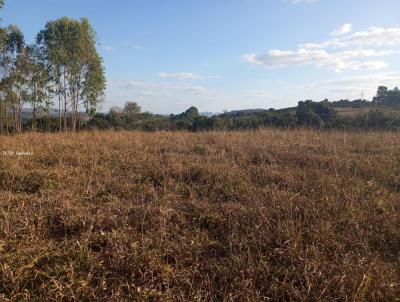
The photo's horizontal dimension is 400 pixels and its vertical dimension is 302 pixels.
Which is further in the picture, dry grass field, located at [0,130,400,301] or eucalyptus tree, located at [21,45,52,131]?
eucalyptus tree, located at [21,45,52,131]

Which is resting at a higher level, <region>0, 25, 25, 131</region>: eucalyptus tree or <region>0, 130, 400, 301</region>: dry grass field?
<region>0, 25, 25, 131</region>: eucalyptus tree

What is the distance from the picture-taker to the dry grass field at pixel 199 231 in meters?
2.28

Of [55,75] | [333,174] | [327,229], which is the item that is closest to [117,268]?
[327,229]

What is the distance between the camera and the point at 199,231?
3.09 meters

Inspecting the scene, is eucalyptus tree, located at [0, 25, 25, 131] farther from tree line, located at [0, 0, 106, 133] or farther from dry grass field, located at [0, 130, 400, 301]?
dry grass field, located at [0, 130, 400, 301]

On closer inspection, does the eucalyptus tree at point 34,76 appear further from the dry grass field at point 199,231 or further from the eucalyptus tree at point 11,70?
the dry grass field at point 199,231

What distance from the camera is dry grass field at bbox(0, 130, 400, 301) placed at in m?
2.28

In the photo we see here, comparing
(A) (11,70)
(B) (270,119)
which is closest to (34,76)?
(A) (11,70)

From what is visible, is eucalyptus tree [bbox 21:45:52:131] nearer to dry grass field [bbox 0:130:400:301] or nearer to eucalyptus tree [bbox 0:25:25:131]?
eucalyptus tree [bbox 0:25:25:131]

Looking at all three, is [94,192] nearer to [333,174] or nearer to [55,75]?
[333,174]

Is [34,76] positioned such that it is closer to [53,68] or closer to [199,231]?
[53,68]

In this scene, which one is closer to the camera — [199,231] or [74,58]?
[199,231]

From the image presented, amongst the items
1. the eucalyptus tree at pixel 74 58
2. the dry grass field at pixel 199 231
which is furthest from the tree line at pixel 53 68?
the dry grass field at pixel 199 231

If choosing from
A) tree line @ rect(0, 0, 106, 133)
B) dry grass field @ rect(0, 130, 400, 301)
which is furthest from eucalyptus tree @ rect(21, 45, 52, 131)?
dry grass field @ rect(0, 130, 400, 301)
